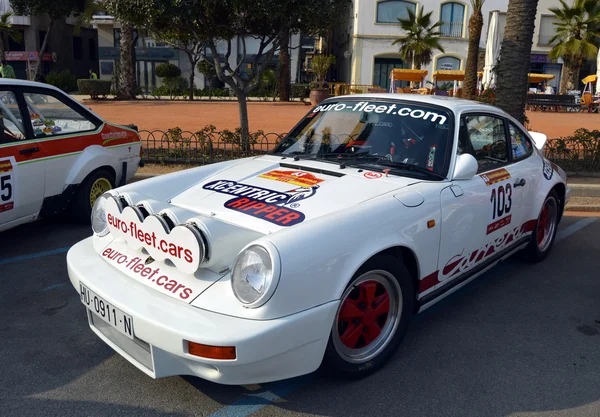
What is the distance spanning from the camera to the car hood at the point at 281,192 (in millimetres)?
3053

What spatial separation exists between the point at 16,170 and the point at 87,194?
0.96 meters

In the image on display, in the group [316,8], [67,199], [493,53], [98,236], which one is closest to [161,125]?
[316,8]

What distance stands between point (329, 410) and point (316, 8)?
716 cm

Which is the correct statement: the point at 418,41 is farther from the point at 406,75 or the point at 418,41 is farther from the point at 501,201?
the point at 501,201

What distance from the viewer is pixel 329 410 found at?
280 centimetres

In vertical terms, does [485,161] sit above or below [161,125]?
above

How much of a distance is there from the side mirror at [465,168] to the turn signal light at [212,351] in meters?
1.97

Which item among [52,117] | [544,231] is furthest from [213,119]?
[544,231]

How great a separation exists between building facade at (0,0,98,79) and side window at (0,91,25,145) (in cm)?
3248

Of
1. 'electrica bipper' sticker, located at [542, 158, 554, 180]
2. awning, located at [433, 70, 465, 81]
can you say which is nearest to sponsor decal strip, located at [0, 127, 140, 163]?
'electrica bipper' sticker, located at [542, 158, 554, 180]

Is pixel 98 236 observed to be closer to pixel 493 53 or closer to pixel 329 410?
pixel 329 410

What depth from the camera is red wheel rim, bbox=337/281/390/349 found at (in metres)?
2.93

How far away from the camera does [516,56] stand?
8648 mm

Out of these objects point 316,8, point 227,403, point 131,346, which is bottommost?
point 227,403
